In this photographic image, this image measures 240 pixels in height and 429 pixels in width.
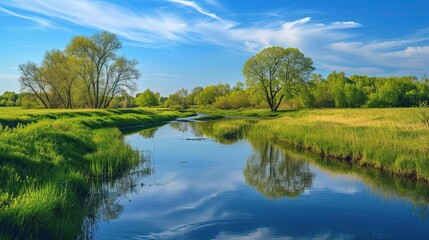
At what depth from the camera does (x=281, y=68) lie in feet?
229

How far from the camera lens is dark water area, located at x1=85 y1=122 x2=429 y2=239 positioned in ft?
29.1

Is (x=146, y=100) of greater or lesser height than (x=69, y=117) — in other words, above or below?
above

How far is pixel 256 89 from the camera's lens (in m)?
72.9

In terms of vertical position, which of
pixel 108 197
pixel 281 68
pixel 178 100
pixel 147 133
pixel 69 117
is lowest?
pixel 108 197

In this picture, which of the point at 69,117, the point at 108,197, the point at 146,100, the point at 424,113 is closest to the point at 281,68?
the point at 69,117

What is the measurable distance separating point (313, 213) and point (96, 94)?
60.3 metres

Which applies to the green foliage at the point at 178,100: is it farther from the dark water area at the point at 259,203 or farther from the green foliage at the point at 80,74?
the dark water area at the point at 259,203

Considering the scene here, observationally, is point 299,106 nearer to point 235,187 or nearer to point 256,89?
point 256,89

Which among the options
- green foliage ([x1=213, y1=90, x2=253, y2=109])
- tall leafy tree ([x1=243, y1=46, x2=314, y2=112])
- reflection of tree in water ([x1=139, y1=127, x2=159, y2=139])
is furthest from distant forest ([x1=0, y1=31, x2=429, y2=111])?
reflection of tree in water ([x1=139, y1=127, x2=159, y2=139])

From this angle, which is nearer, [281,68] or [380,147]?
[380,147]

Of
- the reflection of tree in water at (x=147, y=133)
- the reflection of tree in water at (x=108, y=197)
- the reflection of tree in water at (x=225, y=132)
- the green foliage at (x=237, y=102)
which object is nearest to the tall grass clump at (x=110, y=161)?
the reflection of tree in water at (x=108, y=197)

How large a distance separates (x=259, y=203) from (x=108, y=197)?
16.8ft

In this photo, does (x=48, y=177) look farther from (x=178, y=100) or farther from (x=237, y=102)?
(x=178, y=100)

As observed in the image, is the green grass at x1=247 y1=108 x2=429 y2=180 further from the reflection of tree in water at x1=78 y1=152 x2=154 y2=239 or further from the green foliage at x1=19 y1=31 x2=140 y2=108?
the green foliage at x1=19 y1=31 x2=140 y2=108
